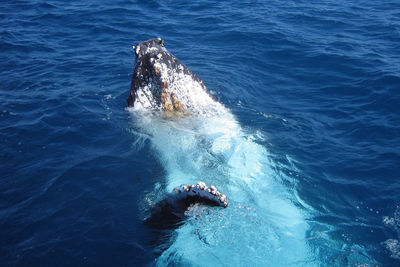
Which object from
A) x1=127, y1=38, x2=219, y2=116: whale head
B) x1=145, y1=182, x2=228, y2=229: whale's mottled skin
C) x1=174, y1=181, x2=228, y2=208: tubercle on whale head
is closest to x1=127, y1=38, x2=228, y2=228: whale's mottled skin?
x1=127, y1=38, x2=219, y2=116: whale head

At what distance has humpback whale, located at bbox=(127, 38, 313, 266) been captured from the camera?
722 cm

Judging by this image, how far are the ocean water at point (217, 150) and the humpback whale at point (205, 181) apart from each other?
42 millimetres

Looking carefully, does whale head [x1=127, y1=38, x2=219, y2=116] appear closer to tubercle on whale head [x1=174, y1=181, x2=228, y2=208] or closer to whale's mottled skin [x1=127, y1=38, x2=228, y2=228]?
whale's mottled skin [x1=127, y1=38, x2=228, y2=228]

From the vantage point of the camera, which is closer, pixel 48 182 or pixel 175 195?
pixel 175 195


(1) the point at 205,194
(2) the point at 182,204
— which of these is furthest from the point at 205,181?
(1) the point at 205,194

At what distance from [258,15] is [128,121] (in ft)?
47.4

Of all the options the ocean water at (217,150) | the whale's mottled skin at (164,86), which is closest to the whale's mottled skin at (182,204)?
the ocean water at (217,150)

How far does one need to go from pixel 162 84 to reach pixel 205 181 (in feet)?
11.0

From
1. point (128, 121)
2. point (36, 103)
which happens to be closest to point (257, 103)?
point (128, 121)

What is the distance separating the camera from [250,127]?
11.5 meters

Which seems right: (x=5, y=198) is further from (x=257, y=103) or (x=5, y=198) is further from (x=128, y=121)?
(x=257, y=103)

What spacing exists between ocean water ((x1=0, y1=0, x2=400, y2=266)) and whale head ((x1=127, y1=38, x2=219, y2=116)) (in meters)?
0.62

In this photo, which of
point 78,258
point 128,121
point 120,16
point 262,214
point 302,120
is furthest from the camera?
point 120,16

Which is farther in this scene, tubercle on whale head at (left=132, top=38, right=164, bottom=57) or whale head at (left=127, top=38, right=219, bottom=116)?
tubercle on whale head at (left=132, top=38, right=164, bottom=57)
